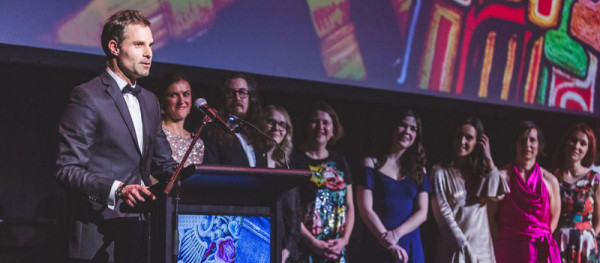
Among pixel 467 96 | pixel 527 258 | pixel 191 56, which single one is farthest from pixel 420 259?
pixel 191 56

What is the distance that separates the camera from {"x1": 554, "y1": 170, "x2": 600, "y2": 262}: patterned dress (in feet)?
15.5

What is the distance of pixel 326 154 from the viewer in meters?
4.14

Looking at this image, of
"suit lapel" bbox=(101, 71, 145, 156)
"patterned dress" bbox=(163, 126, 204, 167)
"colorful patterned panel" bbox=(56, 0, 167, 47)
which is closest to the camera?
"suit lapel" bbox=(101, 71, 145, 156)

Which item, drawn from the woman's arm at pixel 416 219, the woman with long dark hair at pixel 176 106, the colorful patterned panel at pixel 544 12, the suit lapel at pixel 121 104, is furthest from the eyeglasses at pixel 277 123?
the colorful patterned panel at pixel 544 12

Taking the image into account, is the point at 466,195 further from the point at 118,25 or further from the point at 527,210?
the point at 118,25

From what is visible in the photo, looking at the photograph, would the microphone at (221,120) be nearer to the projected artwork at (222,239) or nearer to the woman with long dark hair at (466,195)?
the projected artwork at (222,239)

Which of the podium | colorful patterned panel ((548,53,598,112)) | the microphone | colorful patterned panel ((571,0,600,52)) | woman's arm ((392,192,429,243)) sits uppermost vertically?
colorful patterned panel ((571,0,600,52))

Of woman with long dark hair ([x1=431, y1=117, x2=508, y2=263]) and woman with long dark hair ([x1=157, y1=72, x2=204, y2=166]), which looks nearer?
woman with long dark hair ([x1=157, y1=72, x2=204, y2=166])

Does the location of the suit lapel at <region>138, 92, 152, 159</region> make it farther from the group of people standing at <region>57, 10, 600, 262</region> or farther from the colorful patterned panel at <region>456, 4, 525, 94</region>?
the colorful patterned panel at <region>456, 4, 525, 94</region>

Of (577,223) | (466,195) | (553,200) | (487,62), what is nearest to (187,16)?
(466,195)

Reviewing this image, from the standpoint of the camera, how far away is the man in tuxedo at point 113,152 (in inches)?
79.7

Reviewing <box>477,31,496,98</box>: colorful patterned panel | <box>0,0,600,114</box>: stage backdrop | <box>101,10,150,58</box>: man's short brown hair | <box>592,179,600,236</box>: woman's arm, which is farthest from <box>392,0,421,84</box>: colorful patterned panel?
<box>101,10,150,58</box>: man's short brown hair

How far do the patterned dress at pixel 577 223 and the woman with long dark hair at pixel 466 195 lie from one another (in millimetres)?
595

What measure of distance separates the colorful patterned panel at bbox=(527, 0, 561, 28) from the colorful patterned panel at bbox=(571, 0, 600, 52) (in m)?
0.20
